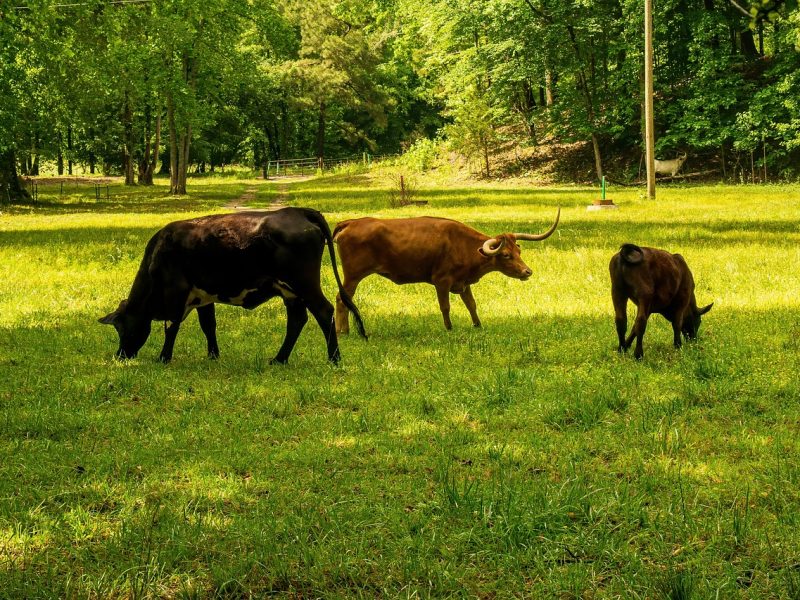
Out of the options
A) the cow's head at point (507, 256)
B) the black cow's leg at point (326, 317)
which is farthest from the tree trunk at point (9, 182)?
the black cow's leg at point (326, 317)

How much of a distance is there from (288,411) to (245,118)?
73048 mm

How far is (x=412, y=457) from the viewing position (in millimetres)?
5281

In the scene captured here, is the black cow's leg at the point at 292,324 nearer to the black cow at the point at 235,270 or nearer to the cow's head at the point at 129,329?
the black cow at the point at 235,270

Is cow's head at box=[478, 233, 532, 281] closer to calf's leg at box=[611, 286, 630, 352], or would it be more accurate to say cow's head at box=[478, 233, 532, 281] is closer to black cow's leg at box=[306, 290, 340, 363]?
calf's leg at box=[611, 286, 630, 352]

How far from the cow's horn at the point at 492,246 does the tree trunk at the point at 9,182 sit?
2718 cm

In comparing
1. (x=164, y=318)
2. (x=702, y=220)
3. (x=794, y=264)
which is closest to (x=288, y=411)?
(x=164, y=318)

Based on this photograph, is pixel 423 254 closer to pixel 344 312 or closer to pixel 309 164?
pixel 344 312

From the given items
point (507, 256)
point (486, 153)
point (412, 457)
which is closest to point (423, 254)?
point (507, 256)

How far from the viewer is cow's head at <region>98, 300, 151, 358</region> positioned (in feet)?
26.6

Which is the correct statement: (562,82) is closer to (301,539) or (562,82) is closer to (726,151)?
(726,151)

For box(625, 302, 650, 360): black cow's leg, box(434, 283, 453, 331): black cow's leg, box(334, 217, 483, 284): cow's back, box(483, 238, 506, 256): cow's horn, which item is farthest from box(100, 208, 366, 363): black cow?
box(625, 302, 650, 360): black cow's leg

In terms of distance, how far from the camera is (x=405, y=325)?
32.3 ft

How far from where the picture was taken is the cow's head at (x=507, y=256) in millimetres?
9242

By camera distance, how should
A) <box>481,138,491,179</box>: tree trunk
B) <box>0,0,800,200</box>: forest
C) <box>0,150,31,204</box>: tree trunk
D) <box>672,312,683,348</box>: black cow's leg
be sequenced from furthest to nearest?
1. <box>481,138,491,179</box>: tree trunk
2. <box>0,0,800,200</box>: forest
3. <box>0,150,31,204</box>: tree trunk
4. <box>672,312,683,348</box>: black cow's leg
